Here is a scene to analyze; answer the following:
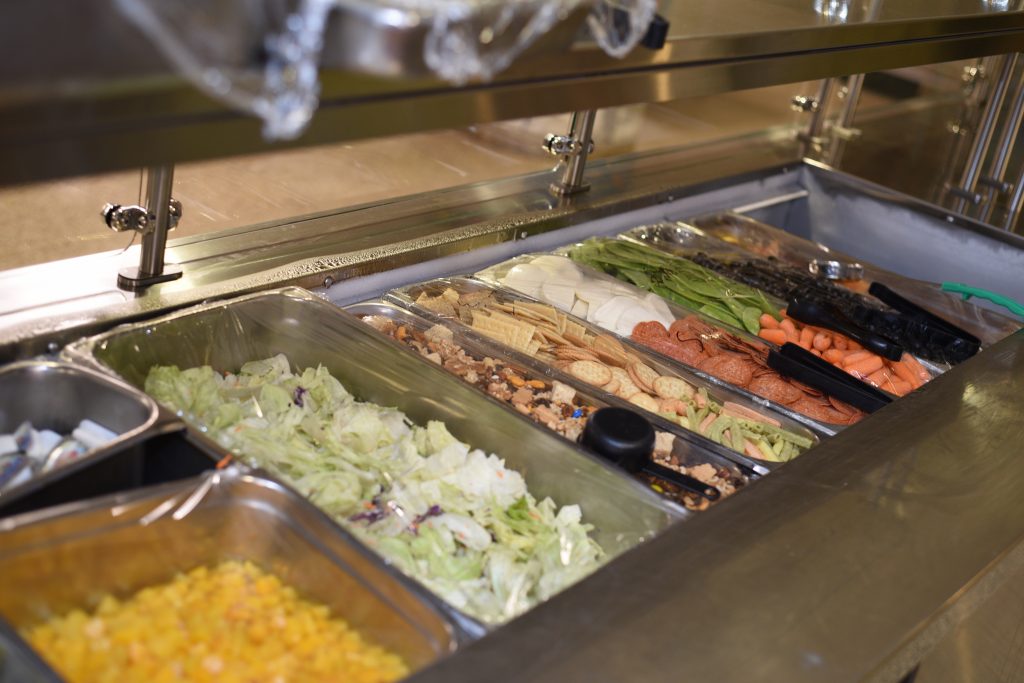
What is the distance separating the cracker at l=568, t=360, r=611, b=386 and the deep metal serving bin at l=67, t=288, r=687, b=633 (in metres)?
0.33

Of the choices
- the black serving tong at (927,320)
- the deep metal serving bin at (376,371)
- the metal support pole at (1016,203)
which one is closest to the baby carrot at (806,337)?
the black serving tong at (927,320)

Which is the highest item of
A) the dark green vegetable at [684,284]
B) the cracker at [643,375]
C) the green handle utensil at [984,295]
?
the green handle utensil at [984,295]

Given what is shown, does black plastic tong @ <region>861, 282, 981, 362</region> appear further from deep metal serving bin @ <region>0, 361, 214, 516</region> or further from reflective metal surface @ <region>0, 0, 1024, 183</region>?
deep metal serving bin @ <region>0, 361, 214, 516</region>

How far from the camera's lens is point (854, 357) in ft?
7.64

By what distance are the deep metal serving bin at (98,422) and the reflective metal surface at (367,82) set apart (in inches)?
20.7

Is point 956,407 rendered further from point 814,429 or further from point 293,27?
point 293,27

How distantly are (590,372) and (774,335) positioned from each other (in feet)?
2.00

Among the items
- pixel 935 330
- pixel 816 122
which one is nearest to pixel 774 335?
pixel 935 330

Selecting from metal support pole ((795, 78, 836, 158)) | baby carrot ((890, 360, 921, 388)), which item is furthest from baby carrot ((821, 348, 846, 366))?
metal support pole ((795, 78, 836, 158))

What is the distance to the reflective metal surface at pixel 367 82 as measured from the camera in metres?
0.81

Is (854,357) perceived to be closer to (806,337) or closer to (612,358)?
(806,337)

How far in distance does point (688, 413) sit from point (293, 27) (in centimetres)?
125

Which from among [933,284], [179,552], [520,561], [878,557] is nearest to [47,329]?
[179,552]

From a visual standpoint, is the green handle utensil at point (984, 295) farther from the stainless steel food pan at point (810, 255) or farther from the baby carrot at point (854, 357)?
the baby carrot at point (854, 357)
